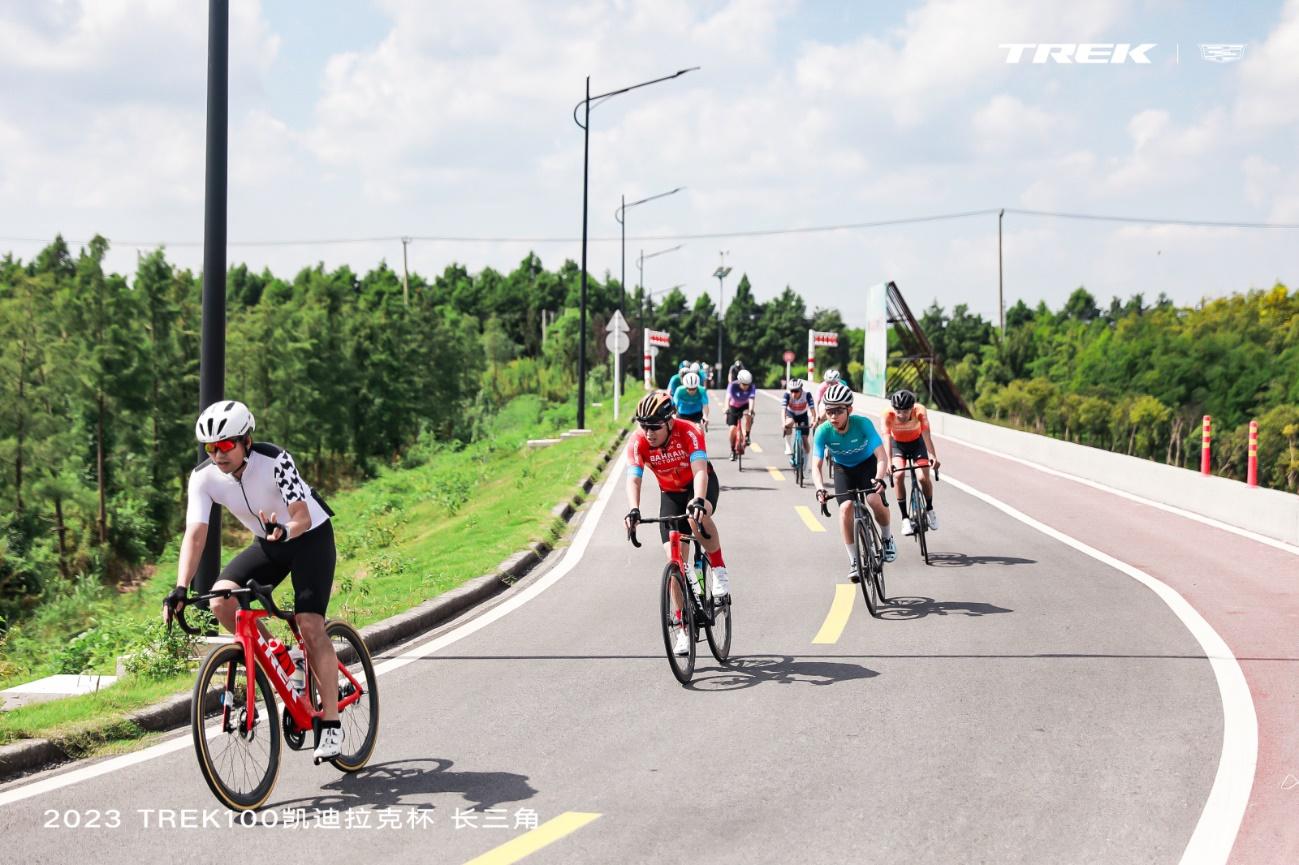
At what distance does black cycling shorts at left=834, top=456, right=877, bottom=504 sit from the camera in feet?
33.4

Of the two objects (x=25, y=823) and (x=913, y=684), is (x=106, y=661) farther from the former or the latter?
(x=913, y=684)

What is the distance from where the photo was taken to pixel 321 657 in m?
5.51

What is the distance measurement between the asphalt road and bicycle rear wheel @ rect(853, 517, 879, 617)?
309 mm

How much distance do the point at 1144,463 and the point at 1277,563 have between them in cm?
699

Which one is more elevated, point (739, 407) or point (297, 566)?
point (739, 407)

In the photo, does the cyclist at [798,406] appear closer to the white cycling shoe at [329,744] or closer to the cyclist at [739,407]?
the cyclist at [739,407]

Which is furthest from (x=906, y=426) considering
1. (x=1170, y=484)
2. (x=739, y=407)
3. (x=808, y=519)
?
(x=739, y=407)

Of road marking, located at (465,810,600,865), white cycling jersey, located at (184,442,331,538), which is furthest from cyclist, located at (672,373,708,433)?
road marking, located at (465,810,600,865)

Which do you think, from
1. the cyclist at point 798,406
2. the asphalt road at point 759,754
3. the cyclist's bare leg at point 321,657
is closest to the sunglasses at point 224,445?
the cyclist's bare leg at point 321,657

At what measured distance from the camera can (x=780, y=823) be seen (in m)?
4.91

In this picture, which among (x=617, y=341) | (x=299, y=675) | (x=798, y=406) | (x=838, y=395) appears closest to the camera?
(x=299, y=675)

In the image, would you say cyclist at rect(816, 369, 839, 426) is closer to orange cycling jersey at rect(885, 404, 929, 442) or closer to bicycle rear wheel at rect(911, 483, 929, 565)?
orange cycling jersey at rect(885, 404, 929, 442)

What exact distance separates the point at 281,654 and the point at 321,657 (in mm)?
182

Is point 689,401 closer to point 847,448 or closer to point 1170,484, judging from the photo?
point 1170,484
